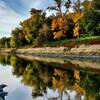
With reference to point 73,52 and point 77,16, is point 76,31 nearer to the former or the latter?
point 77,16

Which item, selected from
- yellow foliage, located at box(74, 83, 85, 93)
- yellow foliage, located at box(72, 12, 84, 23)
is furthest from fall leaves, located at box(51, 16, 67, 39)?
yellow foliage, located at box(74, 83, 85, 93)

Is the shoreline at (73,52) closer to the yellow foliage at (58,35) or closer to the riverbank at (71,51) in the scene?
the riverbank at (71,51)

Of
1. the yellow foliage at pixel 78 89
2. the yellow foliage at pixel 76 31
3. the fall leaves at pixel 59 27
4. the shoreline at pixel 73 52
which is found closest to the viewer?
the yellow foliage at pixel 78 89

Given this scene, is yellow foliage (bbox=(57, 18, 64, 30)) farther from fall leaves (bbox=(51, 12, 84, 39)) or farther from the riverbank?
the riverbank

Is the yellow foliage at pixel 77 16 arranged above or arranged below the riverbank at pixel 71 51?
above

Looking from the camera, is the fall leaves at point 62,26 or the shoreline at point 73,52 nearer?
the shoreline at point 73,52

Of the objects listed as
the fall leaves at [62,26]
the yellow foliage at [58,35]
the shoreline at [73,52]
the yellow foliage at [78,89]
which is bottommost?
the yellow foliage at [78,89]

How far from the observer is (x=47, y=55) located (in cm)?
6731

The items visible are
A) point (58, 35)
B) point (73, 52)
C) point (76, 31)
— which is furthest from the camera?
point (58, 35)

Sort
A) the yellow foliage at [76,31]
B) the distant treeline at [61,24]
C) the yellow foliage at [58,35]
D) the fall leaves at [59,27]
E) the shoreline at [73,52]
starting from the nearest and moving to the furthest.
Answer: the shoreline at [73,52] < the distant treeline at [61,24] < the yellow foliage at [76,31] < the yellow foliage at [58,35] < the fall leaves at [59,27]

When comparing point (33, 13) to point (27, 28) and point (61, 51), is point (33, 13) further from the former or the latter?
point (61, 51)

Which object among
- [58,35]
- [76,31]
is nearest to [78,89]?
[76,31]

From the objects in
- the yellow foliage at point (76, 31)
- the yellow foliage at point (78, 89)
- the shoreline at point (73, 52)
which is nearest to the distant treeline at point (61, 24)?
the yellow foliage at point (76, 31)

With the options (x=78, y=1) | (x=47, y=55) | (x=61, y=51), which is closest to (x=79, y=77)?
(x=61, y=51)
